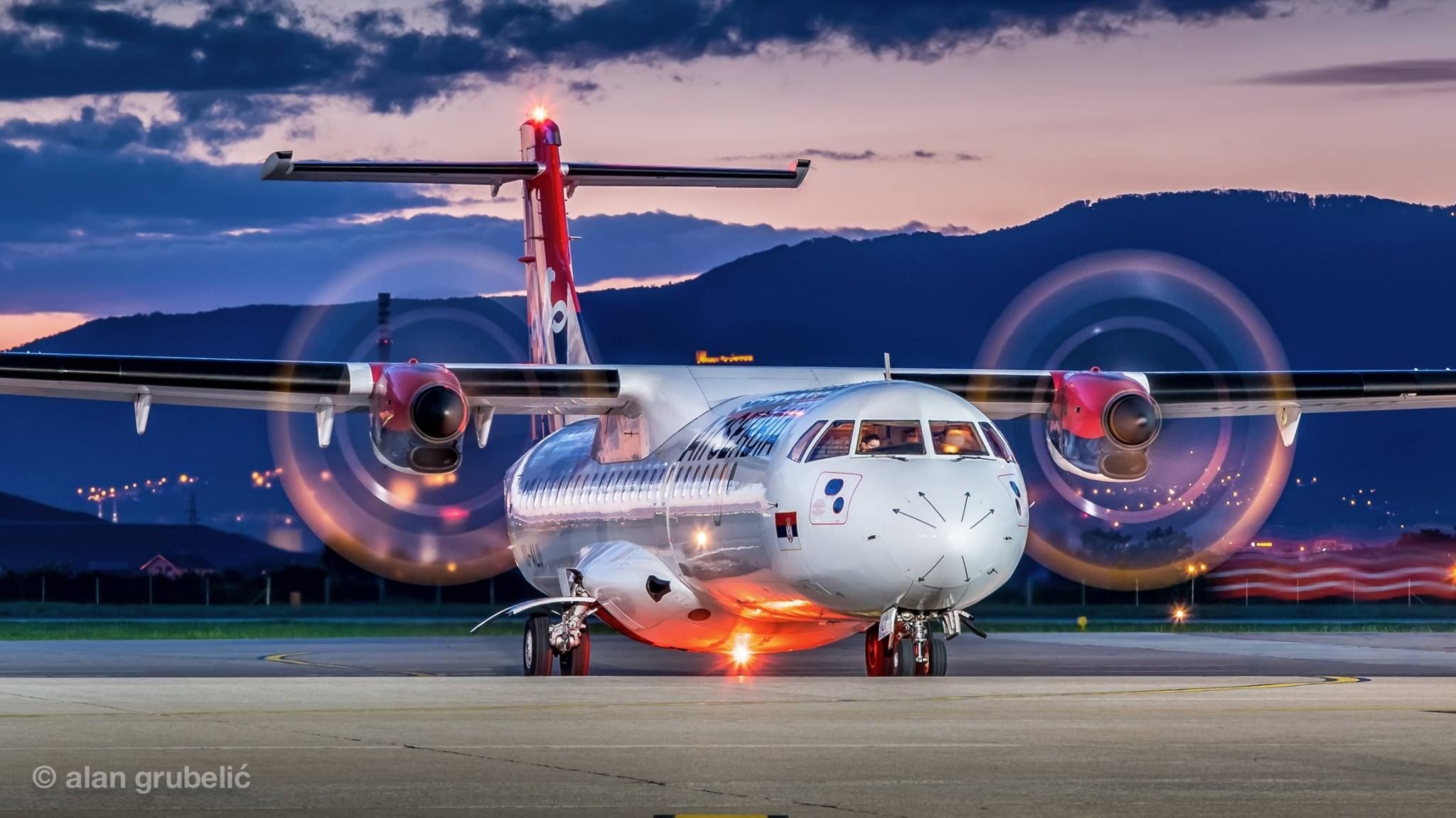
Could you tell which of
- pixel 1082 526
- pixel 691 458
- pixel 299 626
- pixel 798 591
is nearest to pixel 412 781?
pixel 798 591

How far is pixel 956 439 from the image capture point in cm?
1755

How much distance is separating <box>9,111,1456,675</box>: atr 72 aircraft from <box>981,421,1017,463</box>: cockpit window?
0.08ft

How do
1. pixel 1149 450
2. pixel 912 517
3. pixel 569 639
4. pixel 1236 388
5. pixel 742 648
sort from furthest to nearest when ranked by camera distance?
pixel 1236 388 → pixel 1149 450 → pixel 569 639 → pixel 742 648 → pixel 912 517

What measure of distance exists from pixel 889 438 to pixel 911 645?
6.39 feet

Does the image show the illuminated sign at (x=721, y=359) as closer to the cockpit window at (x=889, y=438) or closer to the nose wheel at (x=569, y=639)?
the nose wheel at (x=569, y=639)

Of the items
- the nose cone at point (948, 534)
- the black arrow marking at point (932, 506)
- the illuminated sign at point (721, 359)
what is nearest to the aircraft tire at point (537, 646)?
the illuminated sign at point (721, 359)

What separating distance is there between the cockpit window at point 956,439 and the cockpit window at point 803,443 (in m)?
1.06

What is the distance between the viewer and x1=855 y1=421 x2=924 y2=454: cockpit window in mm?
17422

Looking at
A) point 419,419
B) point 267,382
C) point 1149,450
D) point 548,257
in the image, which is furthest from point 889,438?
point 548,257

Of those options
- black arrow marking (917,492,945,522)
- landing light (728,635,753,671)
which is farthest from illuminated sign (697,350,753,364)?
black arrow marking (917,492,945,522)

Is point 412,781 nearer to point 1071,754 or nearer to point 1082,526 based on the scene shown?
point 1071,754

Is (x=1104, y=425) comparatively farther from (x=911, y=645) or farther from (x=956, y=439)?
(x=911, y=645)

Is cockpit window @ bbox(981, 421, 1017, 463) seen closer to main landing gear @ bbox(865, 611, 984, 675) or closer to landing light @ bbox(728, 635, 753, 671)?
main landing gear @ bbox(865, 611, 984, 675)

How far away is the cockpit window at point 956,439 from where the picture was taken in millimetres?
17469
